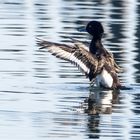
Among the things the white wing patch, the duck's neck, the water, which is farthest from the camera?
the duck's neck

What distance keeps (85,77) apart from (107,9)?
11.4m

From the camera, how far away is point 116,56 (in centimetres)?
2053

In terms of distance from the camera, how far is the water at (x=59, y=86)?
554 inches

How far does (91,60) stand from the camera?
58.3 ft

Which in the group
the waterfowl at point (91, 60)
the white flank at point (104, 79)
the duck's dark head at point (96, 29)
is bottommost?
the white flank at point (104, 79)

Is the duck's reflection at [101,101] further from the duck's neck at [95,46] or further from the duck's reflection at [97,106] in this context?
the duck's neck at [95,46]

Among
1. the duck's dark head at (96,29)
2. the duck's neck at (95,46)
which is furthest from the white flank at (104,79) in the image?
the duck's dark head at (96,29)

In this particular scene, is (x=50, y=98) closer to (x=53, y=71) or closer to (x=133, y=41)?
(x=53, y=71)

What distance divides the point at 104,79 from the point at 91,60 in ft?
1.12

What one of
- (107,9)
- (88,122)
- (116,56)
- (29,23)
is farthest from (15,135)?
(107,9)

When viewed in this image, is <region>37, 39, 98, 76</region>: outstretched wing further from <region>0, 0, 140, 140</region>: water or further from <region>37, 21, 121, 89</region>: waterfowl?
<region>0, 0, 140, 140</region>: water

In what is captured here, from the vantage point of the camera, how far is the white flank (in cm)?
1773

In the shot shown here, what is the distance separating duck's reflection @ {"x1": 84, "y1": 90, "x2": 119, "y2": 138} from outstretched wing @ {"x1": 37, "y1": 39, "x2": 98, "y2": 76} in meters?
0.50

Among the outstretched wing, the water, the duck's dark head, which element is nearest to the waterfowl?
the outstretched wing
